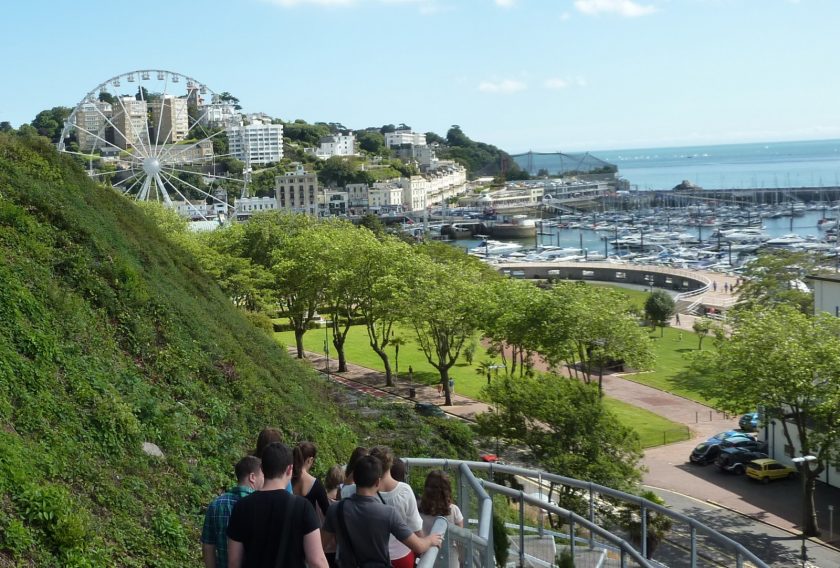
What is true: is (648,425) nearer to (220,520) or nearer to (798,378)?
(798,378)

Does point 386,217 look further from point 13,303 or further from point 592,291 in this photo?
point 13,303

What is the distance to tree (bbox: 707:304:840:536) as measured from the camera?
67.7ft

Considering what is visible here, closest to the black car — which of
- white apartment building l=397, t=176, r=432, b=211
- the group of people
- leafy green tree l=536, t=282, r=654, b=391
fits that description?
leafy green tree l=536, t=282, r=654, b=391

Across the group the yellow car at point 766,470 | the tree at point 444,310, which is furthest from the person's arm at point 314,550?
the tree at point 444,310

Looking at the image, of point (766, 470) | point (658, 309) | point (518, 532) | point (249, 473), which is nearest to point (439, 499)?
point (249, 473)

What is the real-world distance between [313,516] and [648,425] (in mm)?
26838

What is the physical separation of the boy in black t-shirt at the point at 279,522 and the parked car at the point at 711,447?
23.2 metres

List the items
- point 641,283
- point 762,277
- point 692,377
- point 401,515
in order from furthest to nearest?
point 641,283 → point 762,277 → point 692,377 → point 401,515

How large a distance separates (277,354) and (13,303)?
32.9 feet

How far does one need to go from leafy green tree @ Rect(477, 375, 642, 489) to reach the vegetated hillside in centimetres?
213

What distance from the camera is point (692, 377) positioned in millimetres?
29969

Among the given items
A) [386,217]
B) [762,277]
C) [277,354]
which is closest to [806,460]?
[277,354]

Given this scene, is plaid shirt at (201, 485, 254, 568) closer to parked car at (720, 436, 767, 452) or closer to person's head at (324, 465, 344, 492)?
person's head at (324, 465, 344, 492)

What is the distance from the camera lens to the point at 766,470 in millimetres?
24844
